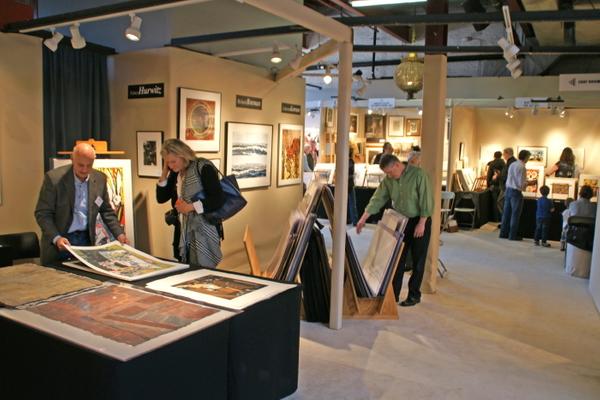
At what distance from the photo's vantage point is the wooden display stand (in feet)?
16.8

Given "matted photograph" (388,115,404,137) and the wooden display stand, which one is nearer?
the wooden display stand

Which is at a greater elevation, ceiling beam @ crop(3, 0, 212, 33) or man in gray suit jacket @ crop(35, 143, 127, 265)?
ceiling beam @ crop(3, 0, 212, 33)

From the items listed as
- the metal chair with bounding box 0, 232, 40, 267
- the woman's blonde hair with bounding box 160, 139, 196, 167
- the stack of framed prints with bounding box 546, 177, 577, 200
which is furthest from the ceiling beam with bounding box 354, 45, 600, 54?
the stack of framed prints with bounding box 546, 177, 577, 200

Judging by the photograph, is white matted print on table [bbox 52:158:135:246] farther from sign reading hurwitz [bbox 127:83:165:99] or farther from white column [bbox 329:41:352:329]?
white column [bbox 329:41:352:329]

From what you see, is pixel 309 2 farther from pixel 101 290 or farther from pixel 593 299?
pixel 101 290

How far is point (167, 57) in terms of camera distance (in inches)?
220

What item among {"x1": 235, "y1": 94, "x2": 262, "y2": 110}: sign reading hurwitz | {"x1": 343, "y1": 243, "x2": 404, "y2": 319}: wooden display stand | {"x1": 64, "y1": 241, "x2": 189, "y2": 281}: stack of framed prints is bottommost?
{"x1": 343, "y1": 243, "x2": 404, "y2": 319}: wooden display stand

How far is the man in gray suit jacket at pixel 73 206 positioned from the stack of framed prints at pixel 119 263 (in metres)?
0.42

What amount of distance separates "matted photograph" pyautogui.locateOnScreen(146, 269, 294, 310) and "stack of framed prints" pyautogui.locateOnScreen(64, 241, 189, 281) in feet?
0.46

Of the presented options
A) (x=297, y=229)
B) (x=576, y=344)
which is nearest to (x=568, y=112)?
(x=576, y=344)

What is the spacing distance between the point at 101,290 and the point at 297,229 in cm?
233

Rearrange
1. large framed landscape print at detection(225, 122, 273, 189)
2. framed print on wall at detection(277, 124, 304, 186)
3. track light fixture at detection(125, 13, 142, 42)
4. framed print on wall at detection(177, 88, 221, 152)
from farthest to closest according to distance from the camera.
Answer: framed print on wall at detection(277, 124, 304, 186), large framed landscape print at detection(225, 122, 273, 189), framed print on wall at detection(177, 88, 221, 152), track light fixture at detection(125, 13, 142, 42)

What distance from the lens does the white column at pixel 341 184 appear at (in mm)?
4605

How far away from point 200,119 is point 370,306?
9.22 feet
